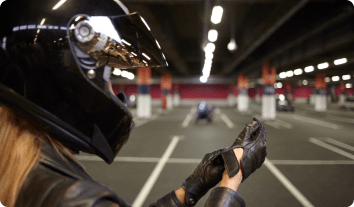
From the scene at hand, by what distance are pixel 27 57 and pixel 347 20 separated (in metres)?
9.40

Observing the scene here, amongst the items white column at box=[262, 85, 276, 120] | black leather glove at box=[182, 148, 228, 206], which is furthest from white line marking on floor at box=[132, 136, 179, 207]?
white column at box=[262, 85, 276, 120]

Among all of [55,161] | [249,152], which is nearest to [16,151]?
[55,161]

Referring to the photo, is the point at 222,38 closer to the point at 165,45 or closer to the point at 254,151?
the point at 165,45

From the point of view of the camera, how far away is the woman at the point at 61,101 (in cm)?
57

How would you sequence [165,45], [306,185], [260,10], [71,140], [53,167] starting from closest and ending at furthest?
[53,167] < [71,140] < [306,185] < [260,10] < [165,45]

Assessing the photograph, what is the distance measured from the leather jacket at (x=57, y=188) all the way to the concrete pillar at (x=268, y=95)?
1439 centimetres

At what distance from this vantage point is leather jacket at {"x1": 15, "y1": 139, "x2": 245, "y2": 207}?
0.51 meters

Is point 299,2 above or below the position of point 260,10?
below

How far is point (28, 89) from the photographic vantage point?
0.62m

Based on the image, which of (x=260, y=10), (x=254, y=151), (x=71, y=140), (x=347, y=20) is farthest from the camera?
(x=347, y=20)

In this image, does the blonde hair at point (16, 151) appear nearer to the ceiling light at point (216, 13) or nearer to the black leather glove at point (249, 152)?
the black leather glove at point (249, 152)

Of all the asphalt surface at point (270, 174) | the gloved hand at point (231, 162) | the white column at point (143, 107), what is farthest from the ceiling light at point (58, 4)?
the white column at point (143, 107)

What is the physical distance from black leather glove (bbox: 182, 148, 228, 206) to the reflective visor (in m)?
0.63

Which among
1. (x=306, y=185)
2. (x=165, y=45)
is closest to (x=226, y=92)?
(x=165, y=45)
